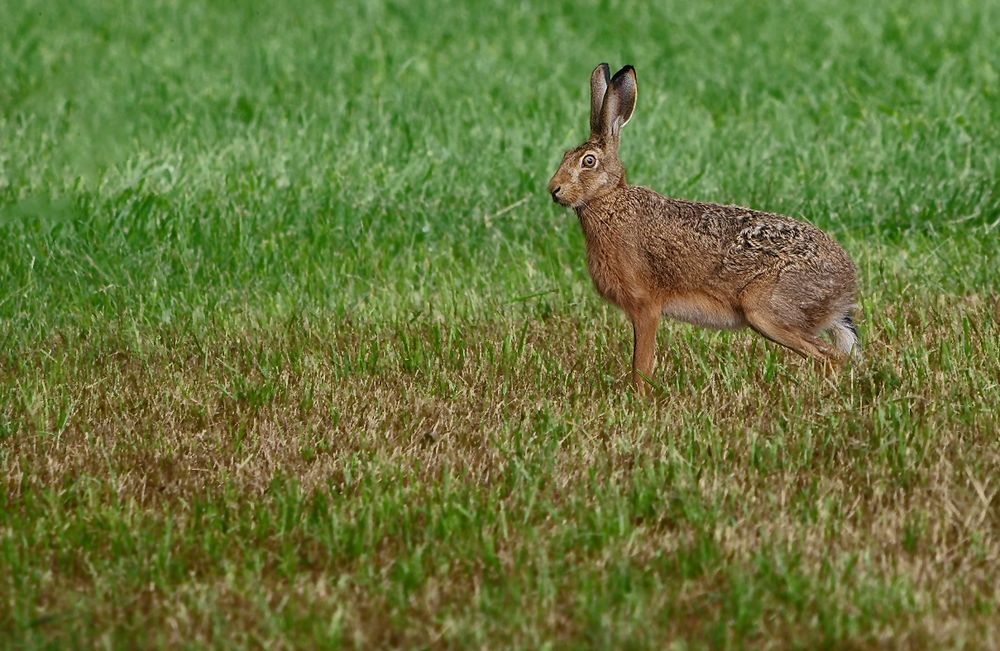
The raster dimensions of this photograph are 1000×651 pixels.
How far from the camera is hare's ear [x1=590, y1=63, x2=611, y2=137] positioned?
259 inches

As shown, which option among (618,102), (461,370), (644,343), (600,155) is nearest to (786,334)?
(644,343)

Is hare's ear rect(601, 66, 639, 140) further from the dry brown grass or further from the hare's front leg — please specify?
the dry brown grass

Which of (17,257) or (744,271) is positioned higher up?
(744,271)

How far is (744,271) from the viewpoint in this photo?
616cm

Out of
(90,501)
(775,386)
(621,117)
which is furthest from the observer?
(621,117)

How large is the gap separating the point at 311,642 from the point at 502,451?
1.56 metres

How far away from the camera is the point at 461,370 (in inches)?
257

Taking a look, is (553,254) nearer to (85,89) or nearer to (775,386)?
(775,386)

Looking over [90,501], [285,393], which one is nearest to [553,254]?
[285,393]

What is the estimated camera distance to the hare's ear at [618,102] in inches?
256

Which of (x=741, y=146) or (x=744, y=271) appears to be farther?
(x=741, y=146)

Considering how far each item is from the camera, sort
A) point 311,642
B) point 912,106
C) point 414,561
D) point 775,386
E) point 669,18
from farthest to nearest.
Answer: point 669,18, point 912,106, point 775,386, point 414,561, point 311,642

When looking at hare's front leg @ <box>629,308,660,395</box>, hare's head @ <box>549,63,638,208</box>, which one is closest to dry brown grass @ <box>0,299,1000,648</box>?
hare's front leg @ <box>629,308,660,395</box>

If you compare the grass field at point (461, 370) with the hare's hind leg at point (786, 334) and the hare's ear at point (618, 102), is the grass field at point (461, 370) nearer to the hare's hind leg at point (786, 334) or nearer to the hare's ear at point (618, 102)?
the hare's hind leg at point (786, 334)
